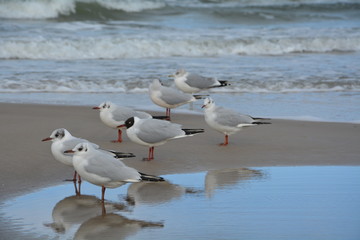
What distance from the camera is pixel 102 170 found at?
493 cm

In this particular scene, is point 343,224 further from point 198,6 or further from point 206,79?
point 198,6

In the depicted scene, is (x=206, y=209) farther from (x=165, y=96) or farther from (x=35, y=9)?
(x=35, y=9)

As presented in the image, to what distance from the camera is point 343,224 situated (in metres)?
4.42

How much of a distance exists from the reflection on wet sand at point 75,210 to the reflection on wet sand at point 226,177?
0.81 m

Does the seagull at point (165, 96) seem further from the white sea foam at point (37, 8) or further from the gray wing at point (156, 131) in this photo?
the white sea foam at point (37, 8)

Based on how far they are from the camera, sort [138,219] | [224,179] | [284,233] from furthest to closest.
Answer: [224,179] → [138,219] → [284,233]

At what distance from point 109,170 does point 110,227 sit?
2.08 feet

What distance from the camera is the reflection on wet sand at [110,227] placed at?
4215 millimetres

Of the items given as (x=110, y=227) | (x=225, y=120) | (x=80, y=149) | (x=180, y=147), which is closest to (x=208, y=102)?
(x=225, y=120)

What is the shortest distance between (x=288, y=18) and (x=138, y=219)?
19659 mm

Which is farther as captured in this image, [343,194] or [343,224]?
[343,194]

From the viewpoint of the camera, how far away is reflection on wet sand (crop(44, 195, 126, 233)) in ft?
14.6

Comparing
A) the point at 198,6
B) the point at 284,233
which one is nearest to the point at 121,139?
the point at 284,233

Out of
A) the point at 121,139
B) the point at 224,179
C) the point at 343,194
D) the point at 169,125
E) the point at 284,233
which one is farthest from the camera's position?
the point at 121,139
